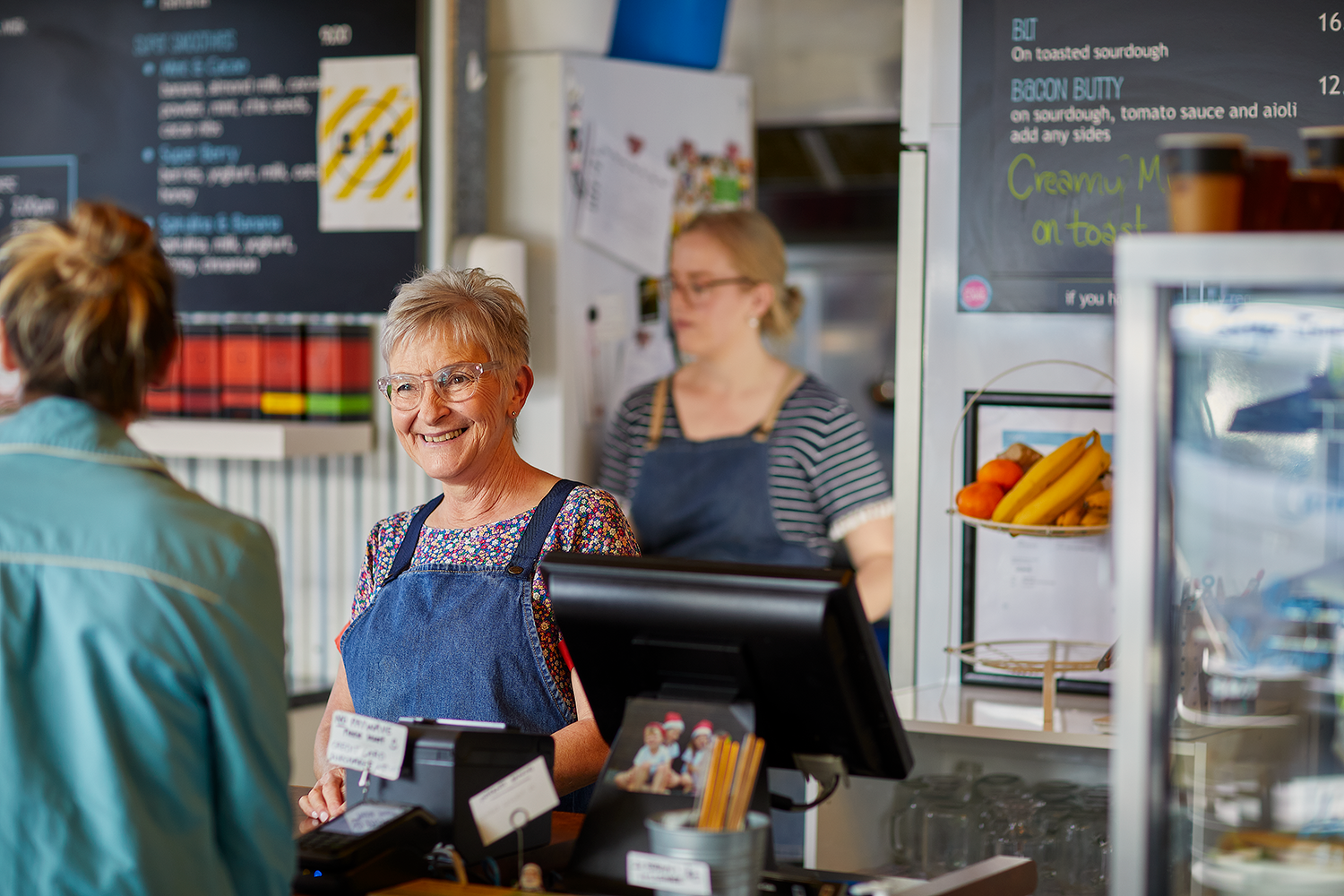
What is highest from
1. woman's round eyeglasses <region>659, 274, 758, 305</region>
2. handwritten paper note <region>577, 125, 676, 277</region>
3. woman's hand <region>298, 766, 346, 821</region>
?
handwritten paper note <region>577, 125, 676, 277</region>

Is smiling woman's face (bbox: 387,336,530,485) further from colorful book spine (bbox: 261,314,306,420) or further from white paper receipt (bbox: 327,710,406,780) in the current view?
colorful book spine (bbox: 261,314,306,420)

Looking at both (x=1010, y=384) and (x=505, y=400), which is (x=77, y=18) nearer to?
(x=505, y=400)

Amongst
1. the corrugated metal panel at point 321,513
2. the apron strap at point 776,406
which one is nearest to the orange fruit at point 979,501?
the apron strap at point 776,406

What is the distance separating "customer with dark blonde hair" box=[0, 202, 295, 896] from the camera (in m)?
1.22

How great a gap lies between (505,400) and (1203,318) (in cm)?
118

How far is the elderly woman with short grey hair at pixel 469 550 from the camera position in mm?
2025

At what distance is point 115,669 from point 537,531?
926mm

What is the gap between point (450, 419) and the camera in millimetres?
2133

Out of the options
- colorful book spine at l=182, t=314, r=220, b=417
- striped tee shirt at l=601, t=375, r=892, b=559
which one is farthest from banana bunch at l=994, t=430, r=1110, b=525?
colorful book spine at l=182, t=314, r=220, b=417

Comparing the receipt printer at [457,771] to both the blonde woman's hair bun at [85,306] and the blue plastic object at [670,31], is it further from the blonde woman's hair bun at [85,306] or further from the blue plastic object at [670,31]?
the blue plastic object at [670,31]

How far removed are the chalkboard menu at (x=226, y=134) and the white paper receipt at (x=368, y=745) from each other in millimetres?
2049

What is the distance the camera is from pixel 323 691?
11.6 ft

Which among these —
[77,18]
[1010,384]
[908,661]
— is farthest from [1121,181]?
[77,18]

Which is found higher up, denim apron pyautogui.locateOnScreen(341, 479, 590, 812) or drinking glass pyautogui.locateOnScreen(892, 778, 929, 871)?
denim apron pyautogui.locateOnScreen(341, 479, 590, 812)
